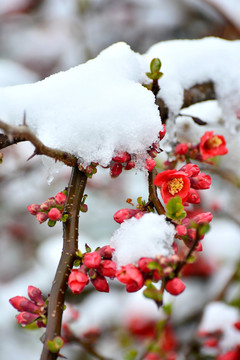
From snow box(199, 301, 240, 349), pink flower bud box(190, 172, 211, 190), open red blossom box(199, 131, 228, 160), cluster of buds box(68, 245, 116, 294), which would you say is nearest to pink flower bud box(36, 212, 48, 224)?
cluster of buds box(68, 245, 116, 294)

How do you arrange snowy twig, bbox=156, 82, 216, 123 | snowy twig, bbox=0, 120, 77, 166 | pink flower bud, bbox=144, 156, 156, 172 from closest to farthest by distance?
snowy twig, bbox=0, 120, 77, 166 → pink flower bud, bbox=144, 156, 156, 172 → snowy twig, bbox=156, 82, 216, 123

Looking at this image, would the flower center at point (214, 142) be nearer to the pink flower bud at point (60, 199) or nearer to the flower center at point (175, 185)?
the flower center at point (175, 185)

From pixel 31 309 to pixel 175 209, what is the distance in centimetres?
36

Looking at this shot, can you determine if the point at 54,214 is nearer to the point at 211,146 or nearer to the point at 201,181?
the point at 201,181

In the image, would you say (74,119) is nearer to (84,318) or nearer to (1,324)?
(84,318)

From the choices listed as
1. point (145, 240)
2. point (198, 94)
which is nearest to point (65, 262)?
point (145, 240)

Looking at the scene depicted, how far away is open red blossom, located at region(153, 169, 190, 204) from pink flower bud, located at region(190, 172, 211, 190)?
0.15 feet

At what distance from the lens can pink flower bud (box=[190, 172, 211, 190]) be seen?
2.81 ft

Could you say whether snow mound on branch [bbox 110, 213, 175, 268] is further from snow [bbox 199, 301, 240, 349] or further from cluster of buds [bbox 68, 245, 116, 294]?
snow [bbox 199, 301, 240, 349]

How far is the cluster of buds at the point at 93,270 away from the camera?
0.72m

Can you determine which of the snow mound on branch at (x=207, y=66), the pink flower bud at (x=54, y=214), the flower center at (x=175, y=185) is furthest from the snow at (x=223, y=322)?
the pink flower bud at (x=54, y=214)

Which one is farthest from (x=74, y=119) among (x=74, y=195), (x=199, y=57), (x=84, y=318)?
(x=84, y=318)

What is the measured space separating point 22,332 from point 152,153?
6.94 feet

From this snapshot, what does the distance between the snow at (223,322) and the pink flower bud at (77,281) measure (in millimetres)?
1041
